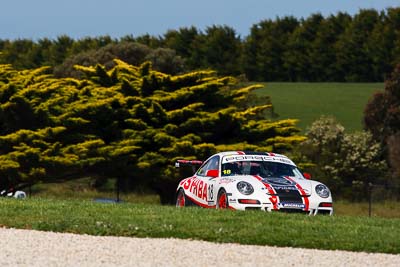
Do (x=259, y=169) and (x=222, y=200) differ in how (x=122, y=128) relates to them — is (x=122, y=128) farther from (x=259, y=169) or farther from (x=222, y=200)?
(x=222, y=200)

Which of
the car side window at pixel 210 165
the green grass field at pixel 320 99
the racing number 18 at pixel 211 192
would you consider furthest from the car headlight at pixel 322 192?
the green grass field at pixel 320 99

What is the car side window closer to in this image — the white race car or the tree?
the white race car

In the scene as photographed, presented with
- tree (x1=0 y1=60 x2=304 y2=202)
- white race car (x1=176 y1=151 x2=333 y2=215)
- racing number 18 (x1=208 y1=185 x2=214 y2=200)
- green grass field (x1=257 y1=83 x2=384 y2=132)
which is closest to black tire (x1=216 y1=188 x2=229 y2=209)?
white race car (x1=176 y1=151 x2=333 y2=215)

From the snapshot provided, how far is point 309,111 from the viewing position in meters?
84.8

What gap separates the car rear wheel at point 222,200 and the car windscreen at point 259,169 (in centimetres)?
66

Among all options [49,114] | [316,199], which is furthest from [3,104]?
[316,199]

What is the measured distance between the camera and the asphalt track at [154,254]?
12.3 m

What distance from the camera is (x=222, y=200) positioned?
Answer: 1900cm

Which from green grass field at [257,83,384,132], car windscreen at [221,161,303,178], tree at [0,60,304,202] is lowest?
green grass field at [257,83,384,132]

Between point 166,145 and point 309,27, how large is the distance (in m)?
59.8

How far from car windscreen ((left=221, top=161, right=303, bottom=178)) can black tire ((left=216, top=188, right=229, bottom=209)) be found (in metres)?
0.66

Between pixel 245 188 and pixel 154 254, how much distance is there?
586cm

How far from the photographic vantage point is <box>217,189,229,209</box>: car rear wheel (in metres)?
18.8

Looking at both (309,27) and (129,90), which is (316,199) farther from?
(309,27)
